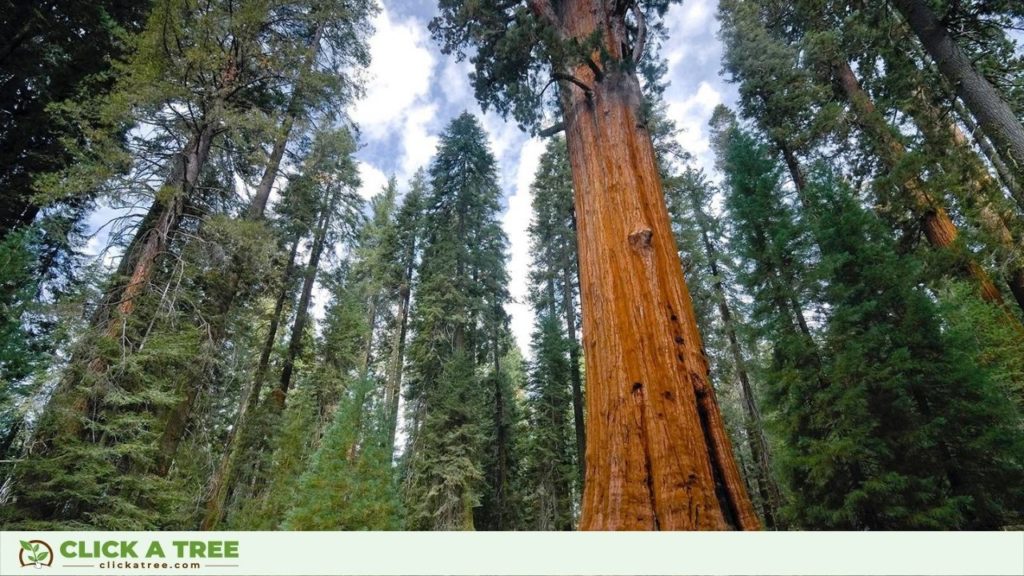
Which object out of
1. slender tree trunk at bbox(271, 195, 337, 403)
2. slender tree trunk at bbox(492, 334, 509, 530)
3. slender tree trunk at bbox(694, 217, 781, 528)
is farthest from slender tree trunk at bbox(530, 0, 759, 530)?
slender tree trunk at bbox(492, 334, 509, 530)

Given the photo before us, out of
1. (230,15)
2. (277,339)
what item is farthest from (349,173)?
(230,15)

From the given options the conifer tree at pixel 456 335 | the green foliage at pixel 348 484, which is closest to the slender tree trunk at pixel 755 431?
the conifer tree at pixel 456 335

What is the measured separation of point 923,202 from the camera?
8203 millimetres

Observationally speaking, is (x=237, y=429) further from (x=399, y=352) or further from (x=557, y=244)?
(x=557, y=244)

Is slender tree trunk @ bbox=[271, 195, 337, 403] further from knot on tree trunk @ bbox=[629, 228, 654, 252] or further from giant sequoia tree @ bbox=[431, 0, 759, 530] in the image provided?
knot on tree trunk @ bbox=[629, 228, 654, 252]

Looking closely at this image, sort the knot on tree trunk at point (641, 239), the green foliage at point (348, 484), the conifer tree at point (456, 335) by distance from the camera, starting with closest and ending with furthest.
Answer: the knot on tree trunk at point (641, 239)
the green foliage at point (348, 484)
the conifer tree at point (456, 335)

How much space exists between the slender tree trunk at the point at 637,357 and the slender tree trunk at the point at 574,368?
10.1 m

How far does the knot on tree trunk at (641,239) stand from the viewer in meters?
2.89

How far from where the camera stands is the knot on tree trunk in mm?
2887

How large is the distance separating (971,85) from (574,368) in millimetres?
12506

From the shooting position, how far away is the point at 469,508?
461 inches

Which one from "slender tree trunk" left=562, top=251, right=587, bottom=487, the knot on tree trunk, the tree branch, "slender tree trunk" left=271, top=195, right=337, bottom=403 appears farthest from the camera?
"slender tree trunk" left=562, top=251, right=587, bottom=487

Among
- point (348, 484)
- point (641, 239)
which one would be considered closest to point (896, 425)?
point (641, 239)

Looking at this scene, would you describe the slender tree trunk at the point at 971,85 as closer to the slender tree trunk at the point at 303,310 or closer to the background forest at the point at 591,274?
the background forest at the point at 591,274
